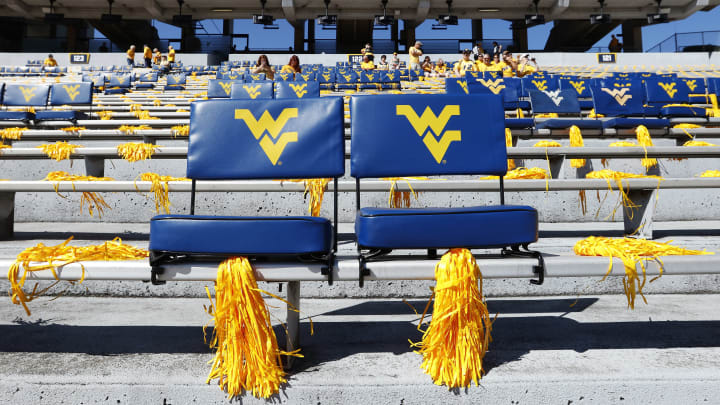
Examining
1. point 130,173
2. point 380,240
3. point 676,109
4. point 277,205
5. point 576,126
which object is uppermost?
point 676,109

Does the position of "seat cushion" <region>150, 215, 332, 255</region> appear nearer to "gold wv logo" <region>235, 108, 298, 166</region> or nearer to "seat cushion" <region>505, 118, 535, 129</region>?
"gold wv logo" <region>235, 108, 298, 166</region>

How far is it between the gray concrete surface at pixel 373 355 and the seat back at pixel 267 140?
0.52 m

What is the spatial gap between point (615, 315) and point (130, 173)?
9.54ft

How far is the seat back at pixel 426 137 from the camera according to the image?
53.5 inches

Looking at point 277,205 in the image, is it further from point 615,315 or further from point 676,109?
point 676,109

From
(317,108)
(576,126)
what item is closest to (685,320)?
(317,108)

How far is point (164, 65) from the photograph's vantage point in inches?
555

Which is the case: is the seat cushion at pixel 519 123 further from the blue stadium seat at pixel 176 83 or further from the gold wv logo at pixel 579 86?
the blue stadium seat at pixel 176 83

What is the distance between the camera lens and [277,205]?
226 cm

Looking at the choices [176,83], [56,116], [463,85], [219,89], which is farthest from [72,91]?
[176,83]

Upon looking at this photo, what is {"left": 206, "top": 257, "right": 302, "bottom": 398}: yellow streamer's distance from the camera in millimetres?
942

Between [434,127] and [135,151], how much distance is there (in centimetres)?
183

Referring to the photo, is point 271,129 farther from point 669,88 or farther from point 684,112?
point 669,88

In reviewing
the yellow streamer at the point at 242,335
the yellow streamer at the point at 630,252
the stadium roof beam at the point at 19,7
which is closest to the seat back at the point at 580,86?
the yellow streamer at the point at 630,252
